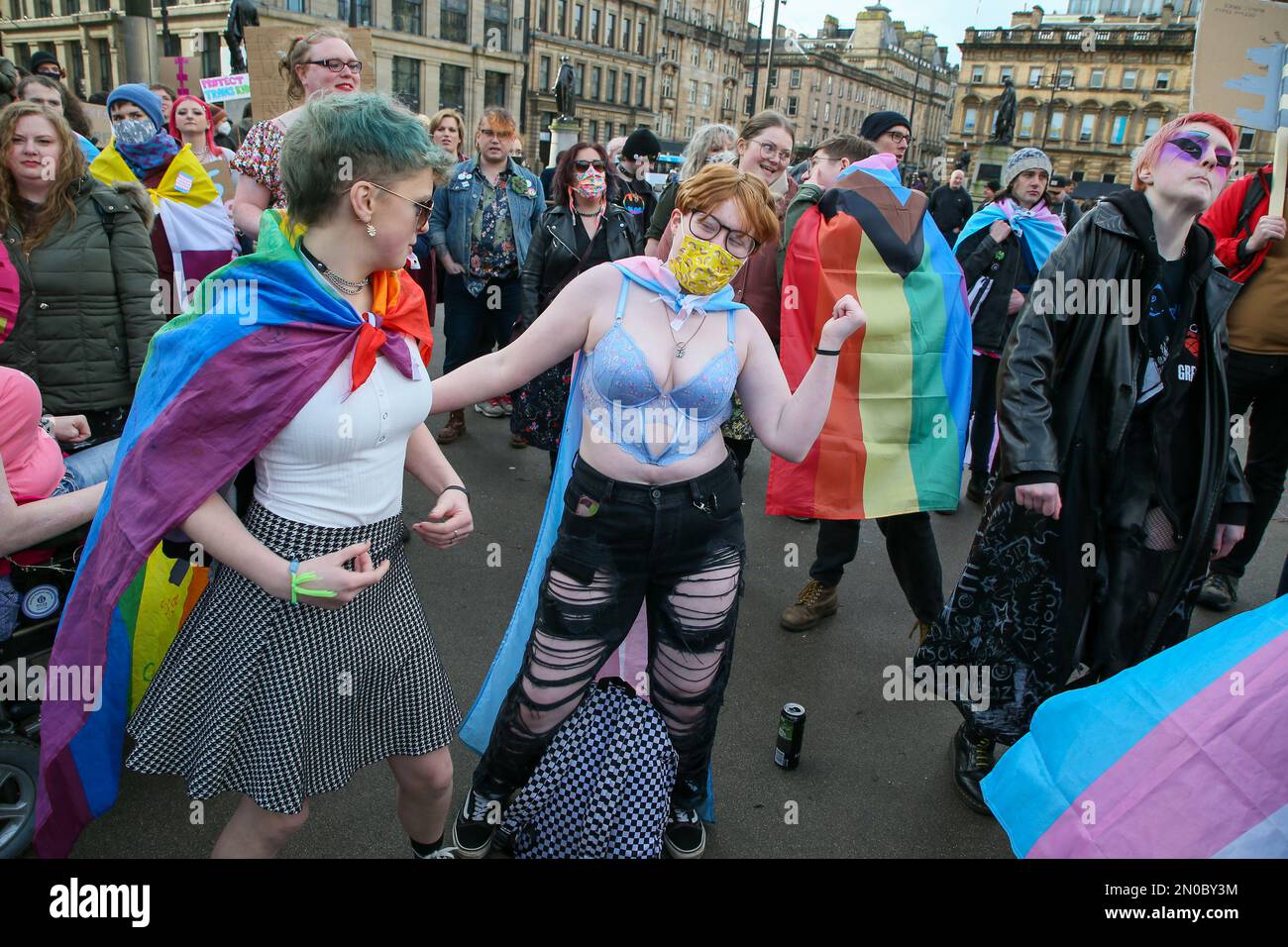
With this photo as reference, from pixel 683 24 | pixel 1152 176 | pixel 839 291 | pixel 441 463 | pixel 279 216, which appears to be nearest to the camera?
pixel 279 216

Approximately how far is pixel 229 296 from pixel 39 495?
1.30 meters

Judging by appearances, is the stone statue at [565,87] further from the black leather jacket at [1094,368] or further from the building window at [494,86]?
the building window at [494,86]

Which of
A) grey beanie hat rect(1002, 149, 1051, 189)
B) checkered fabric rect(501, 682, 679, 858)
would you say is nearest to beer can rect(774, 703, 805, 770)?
checkered fabric rect(501, 682, 679, 858)

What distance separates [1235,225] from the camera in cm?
453

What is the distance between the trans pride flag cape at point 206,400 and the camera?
66.0 inches

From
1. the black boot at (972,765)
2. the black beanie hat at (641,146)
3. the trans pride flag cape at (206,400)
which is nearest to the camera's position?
the trans pride flag cape at (206,400)

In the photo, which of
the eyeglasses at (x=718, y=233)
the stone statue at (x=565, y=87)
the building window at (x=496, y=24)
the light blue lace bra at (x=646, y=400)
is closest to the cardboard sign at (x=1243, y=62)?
the eyeglasses at (x=718, y=233)

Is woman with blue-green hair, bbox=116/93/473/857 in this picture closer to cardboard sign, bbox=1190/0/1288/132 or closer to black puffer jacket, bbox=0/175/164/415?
black puffer jacket, bbox=0/175/164/415

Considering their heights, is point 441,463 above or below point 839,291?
below

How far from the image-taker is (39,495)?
2.51 m

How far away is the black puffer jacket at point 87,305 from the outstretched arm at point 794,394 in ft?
8.91

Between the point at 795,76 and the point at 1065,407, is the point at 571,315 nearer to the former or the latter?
the point at 1065,407

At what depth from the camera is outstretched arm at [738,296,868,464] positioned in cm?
229
